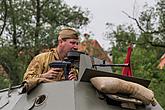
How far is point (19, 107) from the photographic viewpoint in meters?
4.36

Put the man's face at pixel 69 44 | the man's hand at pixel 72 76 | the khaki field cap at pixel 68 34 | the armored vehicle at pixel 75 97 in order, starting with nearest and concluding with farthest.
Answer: the armored vehicle at pixel 75 97 → the man's hand at pixel 72 76 → the man's face at pixel 69 44 → the khaki field cap at pixel 68 34

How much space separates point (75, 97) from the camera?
4090mm

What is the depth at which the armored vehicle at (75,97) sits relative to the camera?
410 cm

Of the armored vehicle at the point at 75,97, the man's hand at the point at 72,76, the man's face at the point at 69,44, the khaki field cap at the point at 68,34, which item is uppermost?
the khaki field cap at the point at 68,34

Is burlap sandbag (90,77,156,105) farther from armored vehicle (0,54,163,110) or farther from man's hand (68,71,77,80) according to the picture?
man's hand (68,71,77,80)

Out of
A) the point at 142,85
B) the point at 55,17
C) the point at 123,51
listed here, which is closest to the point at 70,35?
the point at 142,85

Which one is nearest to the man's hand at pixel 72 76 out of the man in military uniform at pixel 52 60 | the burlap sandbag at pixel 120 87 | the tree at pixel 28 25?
the man in military uniform at pixel 52 60

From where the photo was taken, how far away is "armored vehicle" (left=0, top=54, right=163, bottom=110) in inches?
161

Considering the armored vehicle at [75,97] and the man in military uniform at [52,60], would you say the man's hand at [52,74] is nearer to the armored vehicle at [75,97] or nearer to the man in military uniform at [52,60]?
the man in military uniform at [52,60]

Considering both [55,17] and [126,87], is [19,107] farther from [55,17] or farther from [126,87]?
[55,17]

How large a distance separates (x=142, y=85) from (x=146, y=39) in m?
19.5

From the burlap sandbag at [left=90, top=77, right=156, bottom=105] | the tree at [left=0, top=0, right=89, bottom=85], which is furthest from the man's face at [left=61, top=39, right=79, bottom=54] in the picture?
the tree at [left=0, top=0, right=89, bottom=85]

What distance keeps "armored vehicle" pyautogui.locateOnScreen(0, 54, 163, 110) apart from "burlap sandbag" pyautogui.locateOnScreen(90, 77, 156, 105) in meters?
0.06

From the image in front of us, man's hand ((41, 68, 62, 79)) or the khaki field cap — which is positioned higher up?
the khaki field cap
